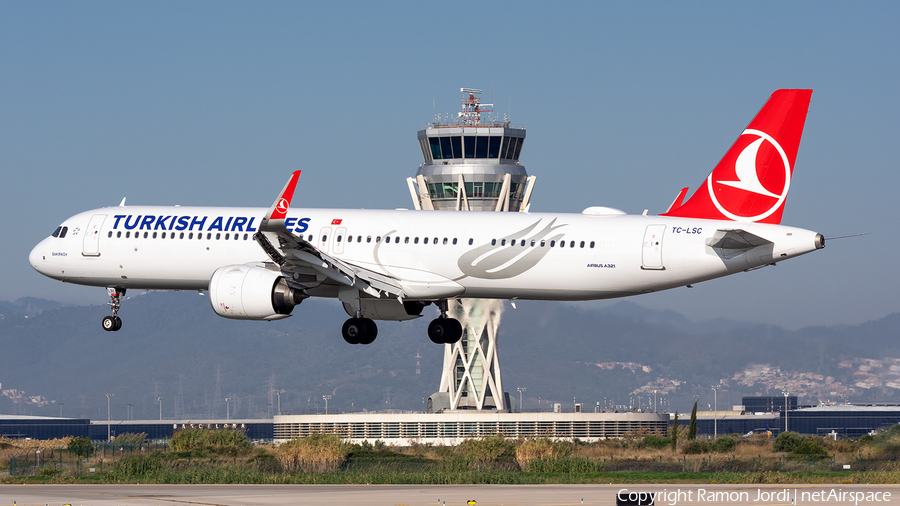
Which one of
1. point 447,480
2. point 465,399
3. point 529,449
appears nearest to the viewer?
point 447,480

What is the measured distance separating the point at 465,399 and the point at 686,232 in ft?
278

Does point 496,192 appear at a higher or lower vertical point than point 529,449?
higher

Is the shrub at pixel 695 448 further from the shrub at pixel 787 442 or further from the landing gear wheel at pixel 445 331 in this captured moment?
the landing gear wheel at pixel 445 331

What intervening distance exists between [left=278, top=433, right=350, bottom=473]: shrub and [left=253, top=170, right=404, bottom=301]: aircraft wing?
54.1 feet

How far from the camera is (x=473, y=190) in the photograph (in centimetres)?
11569

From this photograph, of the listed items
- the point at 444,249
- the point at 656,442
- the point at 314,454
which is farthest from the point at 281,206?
the point at 656,442

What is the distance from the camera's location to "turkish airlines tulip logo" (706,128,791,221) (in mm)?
41125

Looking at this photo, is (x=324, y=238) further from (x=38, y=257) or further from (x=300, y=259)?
(x=38, y=257)

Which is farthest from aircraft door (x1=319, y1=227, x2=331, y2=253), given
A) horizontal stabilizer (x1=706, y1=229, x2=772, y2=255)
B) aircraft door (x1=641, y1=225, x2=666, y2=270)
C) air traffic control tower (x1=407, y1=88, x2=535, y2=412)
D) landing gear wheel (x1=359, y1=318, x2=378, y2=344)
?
air traffic control tower (x1=407, y1=88, x2=535, y2=412)

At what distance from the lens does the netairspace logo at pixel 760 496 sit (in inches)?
1373

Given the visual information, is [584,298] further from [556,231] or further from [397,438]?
[397,438]

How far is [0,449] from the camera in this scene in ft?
258

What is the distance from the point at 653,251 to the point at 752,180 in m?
4.08

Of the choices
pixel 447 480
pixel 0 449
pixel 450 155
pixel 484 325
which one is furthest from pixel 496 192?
pixel 447 480
